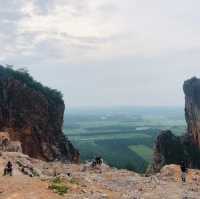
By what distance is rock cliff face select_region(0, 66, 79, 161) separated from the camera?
75.6 meters

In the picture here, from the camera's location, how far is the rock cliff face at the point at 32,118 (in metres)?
75.6

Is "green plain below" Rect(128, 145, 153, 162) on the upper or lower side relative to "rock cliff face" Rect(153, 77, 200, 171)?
lower

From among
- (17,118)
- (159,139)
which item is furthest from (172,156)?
(17,118)

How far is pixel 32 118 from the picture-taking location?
7869 cm

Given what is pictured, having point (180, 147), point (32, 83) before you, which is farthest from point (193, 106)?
point (32, 83)

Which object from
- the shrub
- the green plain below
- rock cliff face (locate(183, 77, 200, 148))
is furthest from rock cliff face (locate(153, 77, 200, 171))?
the green plain below

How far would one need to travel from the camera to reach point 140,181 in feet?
108

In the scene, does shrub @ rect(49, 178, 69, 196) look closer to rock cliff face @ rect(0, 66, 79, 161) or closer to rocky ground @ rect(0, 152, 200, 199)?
rocky ground @ rect(0, 152, 200, 199)

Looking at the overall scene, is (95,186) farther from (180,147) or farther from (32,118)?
(180,147)

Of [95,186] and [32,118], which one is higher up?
[32,118]

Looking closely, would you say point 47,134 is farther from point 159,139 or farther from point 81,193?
point 81,193

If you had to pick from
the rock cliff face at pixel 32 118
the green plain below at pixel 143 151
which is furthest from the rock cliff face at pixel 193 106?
the green plain below at pixel 143 151

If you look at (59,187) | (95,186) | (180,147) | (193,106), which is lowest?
(180,147)

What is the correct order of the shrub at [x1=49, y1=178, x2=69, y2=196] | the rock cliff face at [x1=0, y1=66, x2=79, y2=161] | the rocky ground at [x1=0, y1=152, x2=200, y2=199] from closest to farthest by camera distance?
the rocky ground at [x1=0, y1=152, x2=200, y2=199] < the shrub at [x1=49, y1=178, x2=69, y2=196] < the rock cliff face at [x1=0, y1=66, x2=79, y2=161]
